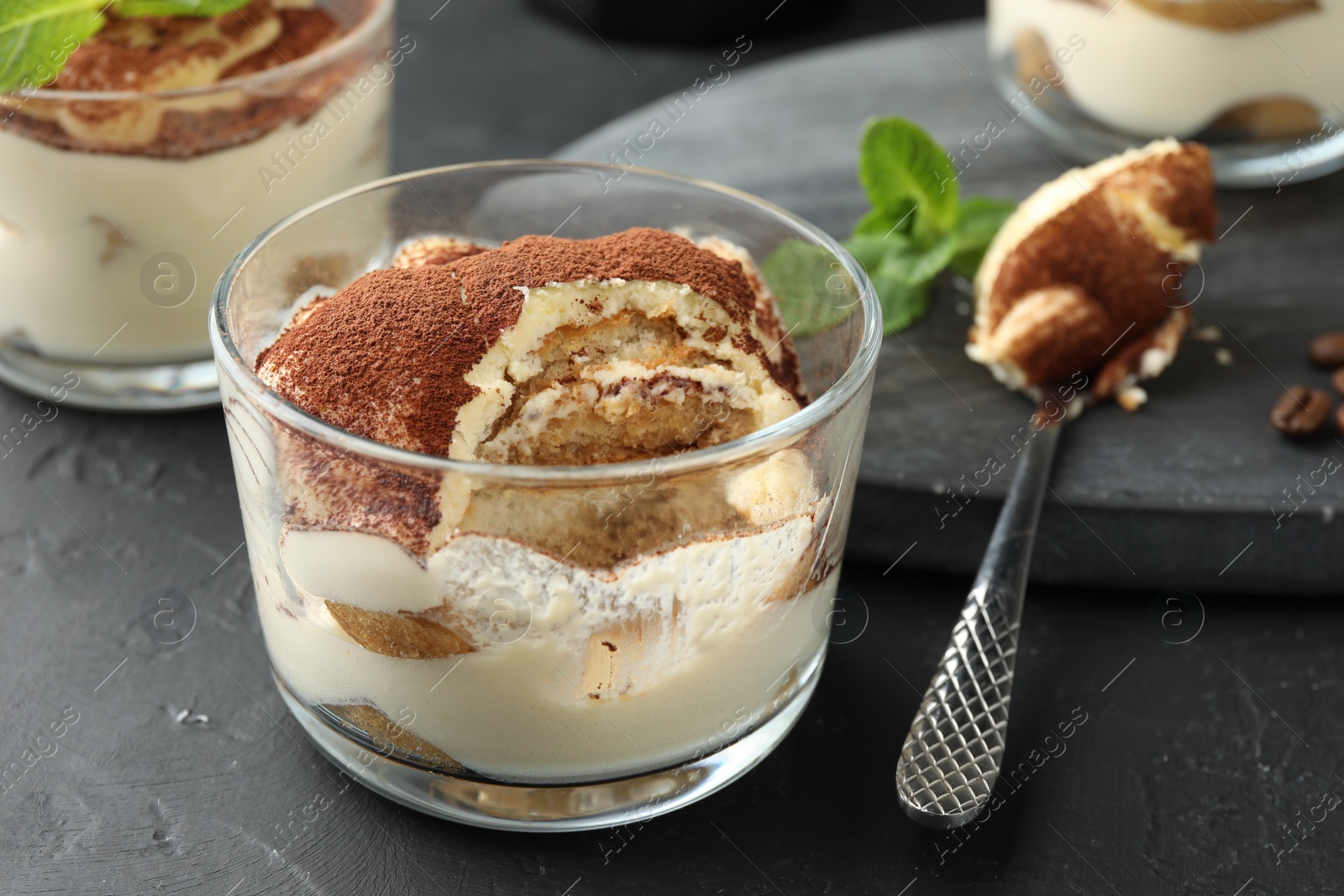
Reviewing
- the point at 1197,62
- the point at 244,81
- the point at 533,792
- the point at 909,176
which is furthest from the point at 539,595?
the point at 1197,62

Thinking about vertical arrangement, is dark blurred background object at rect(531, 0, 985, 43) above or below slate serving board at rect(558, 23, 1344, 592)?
below

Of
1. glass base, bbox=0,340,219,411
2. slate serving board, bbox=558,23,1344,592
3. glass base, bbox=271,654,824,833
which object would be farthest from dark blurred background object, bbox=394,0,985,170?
glass base, bbox=271,654,824,833

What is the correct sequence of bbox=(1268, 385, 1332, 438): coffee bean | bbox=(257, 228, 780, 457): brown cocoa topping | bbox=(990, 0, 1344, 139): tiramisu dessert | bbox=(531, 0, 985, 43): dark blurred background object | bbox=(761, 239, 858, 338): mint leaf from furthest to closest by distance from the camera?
bbox=(531, 0, 985, 43): dark blurred background object, bbox=(990, 0, 1344, 139): tiramisu dessert, bbox=(1268, 385, 1332, 438): coffee bean, bbox=(761, 239, 858, 338): mint leaf, bbox=(257, 228, 780, 457): brown cocoa topping

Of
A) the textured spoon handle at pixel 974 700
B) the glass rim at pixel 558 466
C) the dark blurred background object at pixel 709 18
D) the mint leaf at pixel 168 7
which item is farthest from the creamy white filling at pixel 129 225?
the dark blurred background object at pixel 709 18

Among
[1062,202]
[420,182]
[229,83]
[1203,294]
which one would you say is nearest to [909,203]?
[1062,202]

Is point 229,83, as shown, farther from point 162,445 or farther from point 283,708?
point 283,708

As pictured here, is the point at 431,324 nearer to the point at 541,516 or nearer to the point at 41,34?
the point at 541,516

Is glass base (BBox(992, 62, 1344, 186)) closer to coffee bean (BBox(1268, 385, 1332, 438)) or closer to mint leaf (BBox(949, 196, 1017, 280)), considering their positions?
mint leaf (BBox(949, 196, 1017, 280))
